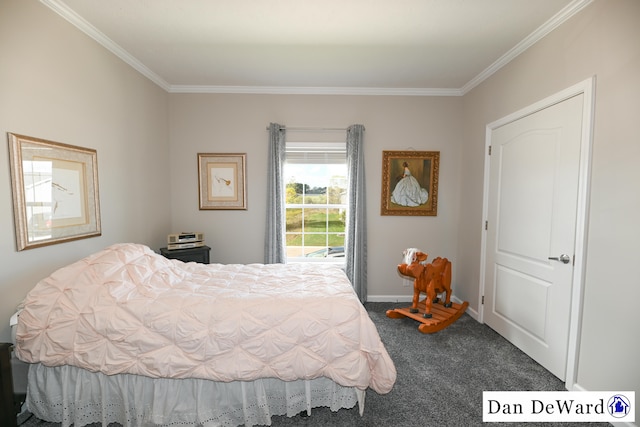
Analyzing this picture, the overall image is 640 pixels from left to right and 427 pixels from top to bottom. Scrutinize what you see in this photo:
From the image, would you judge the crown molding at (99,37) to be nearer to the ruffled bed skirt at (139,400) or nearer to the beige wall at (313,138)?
the beige wall at (313,138)

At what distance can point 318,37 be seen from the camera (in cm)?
235

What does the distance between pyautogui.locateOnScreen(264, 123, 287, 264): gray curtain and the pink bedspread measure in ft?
5.83

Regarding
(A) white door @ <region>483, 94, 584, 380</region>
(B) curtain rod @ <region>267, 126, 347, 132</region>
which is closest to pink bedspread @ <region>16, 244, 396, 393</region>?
(A) white door @ <region>483, 94, 584, 380</region>

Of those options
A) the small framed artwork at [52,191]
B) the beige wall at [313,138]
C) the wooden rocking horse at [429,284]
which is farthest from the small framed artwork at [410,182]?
the small framed artwork at [52,191]

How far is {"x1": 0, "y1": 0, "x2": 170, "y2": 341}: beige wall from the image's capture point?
5.53ft

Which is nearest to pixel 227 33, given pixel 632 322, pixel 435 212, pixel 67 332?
pixel 67 332

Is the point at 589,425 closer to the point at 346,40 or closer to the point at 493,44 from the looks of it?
the point at 493,44

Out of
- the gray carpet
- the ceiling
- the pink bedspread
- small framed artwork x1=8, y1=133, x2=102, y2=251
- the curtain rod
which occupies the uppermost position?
the ceiling

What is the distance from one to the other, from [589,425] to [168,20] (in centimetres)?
405

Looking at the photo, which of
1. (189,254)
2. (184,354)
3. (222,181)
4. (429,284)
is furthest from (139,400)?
(429,284)

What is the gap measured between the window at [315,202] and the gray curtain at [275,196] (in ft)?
0.48

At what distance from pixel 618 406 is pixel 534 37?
2720 millimetres

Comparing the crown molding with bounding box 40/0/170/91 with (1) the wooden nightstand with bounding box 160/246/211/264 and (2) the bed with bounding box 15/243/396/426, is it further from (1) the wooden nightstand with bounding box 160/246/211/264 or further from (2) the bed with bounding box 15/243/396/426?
(1) the wooden nightstand with bounding box 160/246/211/264

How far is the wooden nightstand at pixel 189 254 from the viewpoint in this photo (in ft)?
10.1
